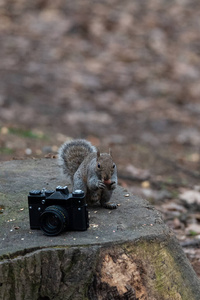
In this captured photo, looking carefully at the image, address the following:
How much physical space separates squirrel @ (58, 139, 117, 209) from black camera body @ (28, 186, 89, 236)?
1.15ft

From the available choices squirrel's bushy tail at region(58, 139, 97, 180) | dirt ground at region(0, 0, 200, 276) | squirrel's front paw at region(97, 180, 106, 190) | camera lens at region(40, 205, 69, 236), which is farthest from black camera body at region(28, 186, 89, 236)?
dirt ground at region(0, 0, 200, 276)

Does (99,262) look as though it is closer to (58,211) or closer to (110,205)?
(58,211)

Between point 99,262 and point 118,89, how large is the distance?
721 centimetres

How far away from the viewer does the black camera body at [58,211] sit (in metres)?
2.95

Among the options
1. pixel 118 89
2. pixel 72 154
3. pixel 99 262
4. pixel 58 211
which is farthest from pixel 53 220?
pixel 118 89

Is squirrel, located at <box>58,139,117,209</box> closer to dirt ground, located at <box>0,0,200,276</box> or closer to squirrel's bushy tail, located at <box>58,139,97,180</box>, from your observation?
squirrel's bushy tail, located at <box>58,139,97,180</box>

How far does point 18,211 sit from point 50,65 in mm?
7343

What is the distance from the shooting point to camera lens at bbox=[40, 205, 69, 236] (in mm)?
2938

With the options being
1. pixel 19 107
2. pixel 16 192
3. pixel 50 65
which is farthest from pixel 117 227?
pixel 50 65

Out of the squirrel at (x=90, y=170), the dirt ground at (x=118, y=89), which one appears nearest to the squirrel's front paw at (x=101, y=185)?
the squirrel at (x=90, y=170)

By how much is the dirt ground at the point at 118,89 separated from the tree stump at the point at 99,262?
1.29m

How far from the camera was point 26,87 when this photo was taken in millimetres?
9477

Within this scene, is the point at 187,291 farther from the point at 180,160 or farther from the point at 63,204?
the point at 180,160

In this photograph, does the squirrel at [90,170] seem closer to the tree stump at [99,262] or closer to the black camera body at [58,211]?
the tree stump at [99,262]
